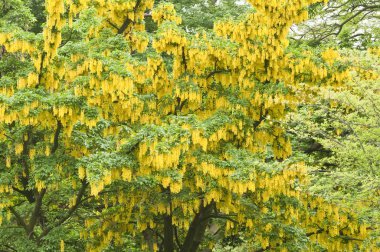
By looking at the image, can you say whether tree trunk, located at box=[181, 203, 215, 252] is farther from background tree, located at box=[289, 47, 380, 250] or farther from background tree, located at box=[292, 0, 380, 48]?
background tree, located at box=[292, 0, 380, 48]

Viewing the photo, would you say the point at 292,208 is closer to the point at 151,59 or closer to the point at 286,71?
the point at 286,71

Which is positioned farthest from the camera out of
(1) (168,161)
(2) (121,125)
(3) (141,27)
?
(3) (141,27)

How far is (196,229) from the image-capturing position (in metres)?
11.9

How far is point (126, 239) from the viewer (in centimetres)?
1329

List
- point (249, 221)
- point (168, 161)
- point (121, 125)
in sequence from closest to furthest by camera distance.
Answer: point (168, 161), point (121, 125), point (249, 221)

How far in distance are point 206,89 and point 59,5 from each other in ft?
12.0

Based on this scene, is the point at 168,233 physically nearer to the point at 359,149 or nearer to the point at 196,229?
the point at 196,229

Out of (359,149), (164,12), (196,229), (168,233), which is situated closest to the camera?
(359,149)

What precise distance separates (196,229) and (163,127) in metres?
3.91

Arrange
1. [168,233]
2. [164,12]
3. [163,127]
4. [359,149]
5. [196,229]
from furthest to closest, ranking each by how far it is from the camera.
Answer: [168,233], [196,229], [164,12], [163,127], [359,149]

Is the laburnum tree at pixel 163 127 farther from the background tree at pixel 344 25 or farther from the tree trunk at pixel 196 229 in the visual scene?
the background tree at pixel 344 25

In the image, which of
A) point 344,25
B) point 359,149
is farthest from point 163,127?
point 344,25

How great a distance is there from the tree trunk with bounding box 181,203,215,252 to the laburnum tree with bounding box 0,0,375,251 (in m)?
0.05

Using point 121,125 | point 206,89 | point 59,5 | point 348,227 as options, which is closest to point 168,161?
point 121,125
